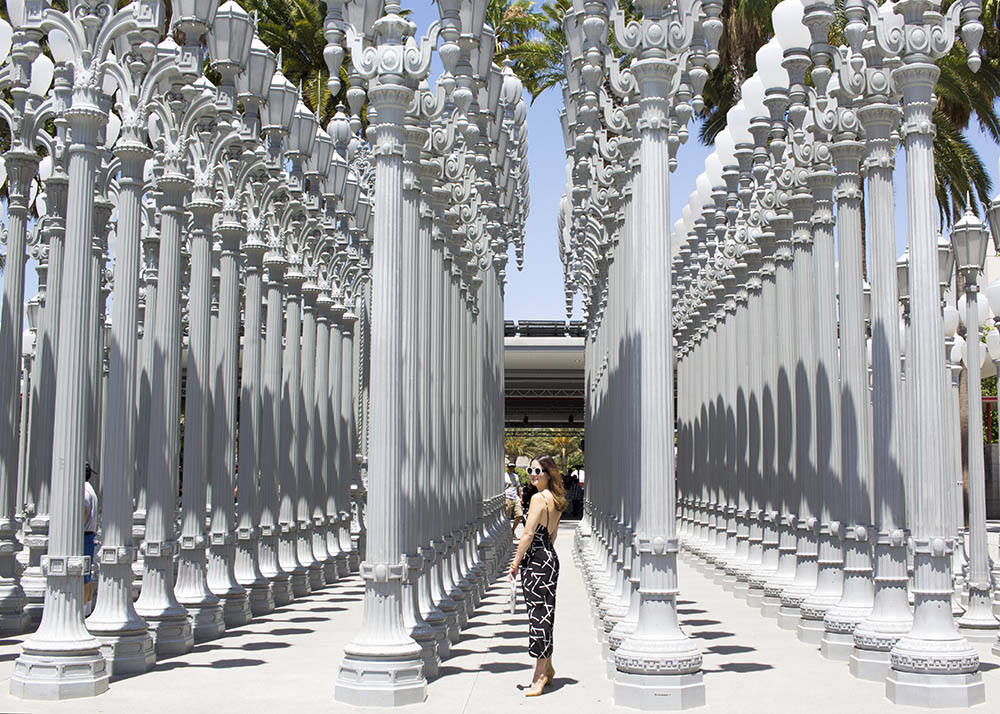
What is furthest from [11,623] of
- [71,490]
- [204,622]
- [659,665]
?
[659,665]

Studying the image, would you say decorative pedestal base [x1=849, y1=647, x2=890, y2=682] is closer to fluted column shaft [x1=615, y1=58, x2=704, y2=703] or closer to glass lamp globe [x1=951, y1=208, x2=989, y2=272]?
fluted column shaft [x1=615, y1=58, x2=704, y2=703]

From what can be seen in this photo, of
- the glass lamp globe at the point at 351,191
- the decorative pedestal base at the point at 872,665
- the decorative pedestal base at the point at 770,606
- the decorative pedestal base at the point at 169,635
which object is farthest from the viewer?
the glass lamp globe at the point at 351,191

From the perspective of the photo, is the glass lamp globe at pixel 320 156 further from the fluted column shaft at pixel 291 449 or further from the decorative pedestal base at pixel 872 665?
the decorative pedestal base at pixel 872 665

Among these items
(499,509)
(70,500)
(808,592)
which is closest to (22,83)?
(70,500)

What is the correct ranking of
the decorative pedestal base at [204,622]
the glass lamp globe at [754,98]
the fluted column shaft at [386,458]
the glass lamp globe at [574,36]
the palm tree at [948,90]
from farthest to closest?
1. the palm tree at [948,90]
2. the glass lamp globe at [754,98]
3. the decorative pedestal base at [204,622]
4. the glass lamp globe at [574,36]
5. the fluted column shaft at [386,458]

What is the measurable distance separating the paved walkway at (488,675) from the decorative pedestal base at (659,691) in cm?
14

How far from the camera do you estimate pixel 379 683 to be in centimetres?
973

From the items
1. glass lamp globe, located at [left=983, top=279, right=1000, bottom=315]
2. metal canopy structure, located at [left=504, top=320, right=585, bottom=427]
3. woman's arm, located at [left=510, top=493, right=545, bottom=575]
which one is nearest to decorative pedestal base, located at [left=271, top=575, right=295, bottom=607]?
woman's arm, located at [left=510, top=493, right=545, bottom=575]

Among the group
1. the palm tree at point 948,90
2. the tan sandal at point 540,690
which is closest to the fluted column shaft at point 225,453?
the tan sandal at point 540,690

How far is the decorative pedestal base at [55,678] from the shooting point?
32.5 feet

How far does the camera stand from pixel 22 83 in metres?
14.2

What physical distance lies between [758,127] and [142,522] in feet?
40.9

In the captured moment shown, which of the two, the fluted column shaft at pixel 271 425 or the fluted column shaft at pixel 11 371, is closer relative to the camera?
the fluted column shaft at pixel 11 371

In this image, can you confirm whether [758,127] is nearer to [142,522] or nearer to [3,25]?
[3,25]
